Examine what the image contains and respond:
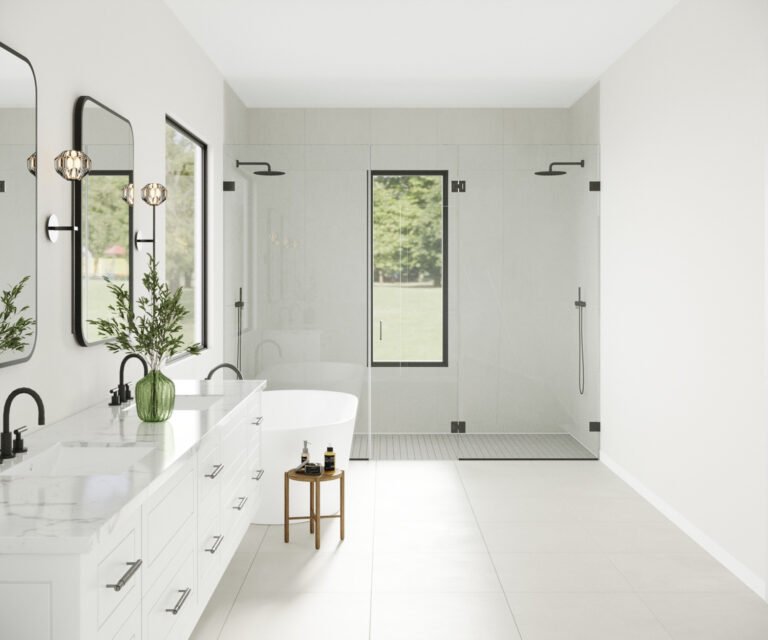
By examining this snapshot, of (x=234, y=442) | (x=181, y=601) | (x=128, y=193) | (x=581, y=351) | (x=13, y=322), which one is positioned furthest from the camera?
(x=581, y=351)

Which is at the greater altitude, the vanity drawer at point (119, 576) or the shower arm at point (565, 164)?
the shower arm at point (565, 164)

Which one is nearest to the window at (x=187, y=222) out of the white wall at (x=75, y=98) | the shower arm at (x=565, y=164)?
the white wall at (x=75, y=98)

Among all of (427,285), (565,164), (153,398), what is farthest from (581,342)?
(153,398)

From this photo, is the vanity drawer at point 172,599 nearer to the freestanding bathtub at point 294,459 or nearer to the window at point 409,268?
the freestanding bathtub at point 294,459

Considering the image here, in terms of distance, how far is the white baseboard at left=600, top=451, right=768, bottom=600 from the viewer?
320cm

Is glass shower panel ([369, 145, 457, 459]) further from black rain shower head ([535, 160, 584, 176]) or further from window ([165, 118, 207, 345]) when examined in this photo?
window ([165, 118, 207, 345])

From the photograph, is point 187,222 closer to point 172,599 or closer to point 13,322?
point 13,322

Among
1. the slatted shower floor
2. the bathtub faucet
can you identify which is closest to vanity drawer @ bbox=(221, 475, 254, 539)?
the bathtub faucet

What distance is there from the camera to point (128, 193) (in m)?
3.31

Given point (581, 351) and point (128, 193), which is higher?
point (128, 193)

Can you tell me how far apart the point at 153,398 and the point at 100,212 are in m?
0.93

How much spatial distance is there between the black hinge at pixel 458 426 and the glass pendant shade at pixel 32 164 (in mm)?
3648

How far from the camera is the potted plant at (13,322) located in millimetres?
2264

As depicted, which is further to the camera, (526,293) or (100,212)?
(526,293)
